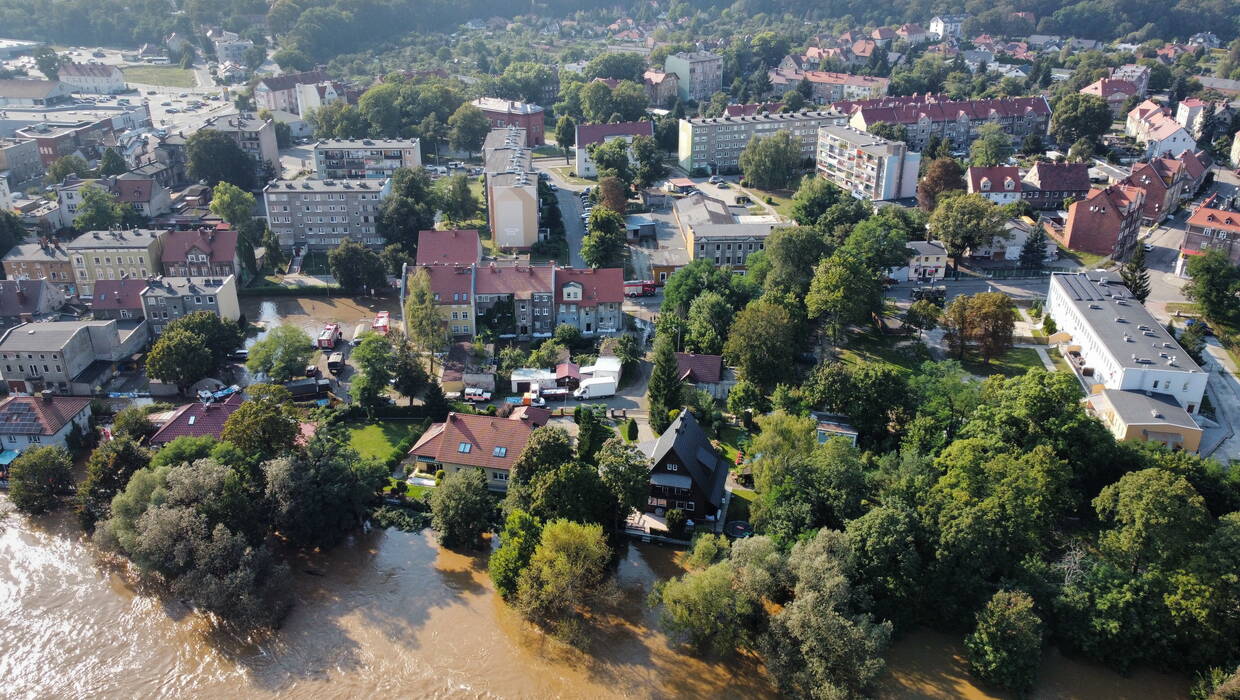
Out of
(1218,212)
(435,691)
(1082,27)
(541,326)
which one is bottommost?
(435,691)

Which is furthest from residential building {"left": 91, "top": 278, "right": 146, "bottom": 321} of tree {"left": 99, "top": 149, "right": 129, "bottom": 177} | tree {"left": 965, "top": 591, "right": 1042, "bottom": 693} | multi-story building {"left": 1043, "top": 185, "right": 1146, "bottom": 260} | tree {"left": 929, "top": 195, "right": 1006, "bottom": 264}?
multi-story building {"left": 1043, "top": 185, "right": 1146, "bottom": 260}

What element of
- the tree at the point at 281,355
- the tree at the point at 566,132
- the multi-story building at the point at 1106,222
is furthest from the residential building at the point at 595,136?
the tree at the point at 281,355

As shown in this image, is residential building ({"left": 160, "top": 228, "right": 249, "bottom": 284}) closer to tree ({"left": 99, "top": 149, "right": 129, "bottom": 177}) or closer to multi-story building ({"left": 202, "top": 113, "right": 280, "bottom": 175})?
tree ({"left": 99, "top": 149, "right": 129, "bottom": 177})

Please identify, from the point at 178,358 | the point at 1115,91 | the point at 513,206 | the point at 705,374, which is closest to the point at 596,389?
the point at 705,374

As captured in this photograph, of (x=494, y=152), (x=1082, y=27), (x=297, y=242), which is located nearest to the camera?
(x=297, y=242)

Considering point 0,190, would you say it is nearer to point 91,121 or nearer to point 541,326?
point 91,121

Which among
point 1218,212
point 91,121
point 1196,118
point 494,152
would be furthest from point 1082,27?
point 91,121
